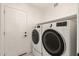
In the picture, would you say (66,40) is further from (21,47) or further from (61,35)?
(21,47)

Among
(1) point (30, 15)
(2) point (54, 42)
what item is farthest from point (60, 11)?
(2) point (54, 42)

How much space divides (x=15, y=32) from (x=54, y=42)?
4.27 ft

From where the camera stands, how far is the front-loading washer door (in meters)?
0.93

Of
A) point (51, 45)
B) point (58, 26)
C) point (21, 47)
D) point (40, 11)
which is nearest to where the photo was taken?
point (58, 26)

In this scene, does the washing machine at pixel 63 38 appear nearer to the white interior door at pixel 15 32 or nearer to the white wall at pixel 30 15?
the white interior door at pixel 15 32

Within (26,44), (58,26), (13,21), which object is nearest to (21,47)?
(26,44)

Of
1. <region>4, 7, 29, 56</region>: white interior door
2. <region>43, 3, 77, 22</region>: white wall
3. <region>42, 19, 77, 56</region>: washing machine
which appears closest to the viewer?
<region>42, 19, 77, 56</region>: washing machine

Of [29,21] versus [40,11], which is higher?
[40,11]

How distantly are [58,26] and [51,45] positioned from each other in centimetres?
29

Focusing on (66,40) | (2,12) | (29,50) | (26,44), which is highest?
(2,12)

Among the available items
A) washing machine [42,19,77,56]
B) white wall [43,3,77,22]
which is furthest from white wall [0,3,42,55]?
washing machine [42,19,77,56]

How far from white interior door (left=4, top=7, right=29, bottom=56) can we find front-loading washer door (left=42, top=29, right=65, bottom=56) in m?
1.09

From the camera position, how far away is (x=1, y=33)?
1.82m

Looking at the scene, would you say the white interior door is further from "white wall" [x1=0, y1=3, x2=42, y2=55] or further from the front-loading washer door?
the front-loading washer door
